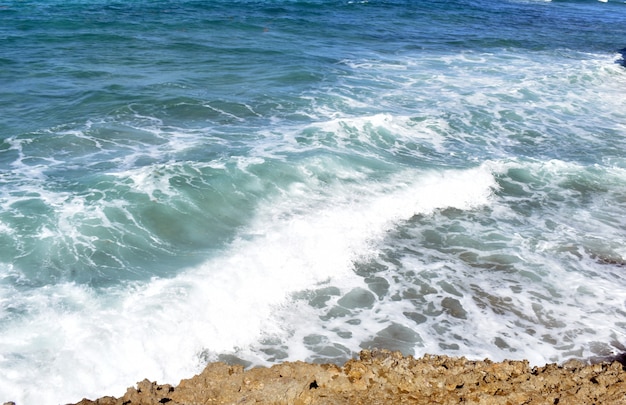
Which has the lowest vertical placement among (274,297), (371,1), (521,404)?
(274,297)

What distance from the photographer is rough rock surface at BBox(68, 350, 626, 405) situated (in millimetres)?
5570

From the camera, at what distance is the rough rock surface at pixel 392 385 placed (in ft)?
18.3

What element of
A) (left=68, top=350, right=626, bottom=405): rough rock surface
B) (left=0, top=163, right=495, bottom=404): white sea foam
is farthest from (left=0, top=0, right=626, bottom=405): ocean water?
(left=68, top=350, right=626, bottom=405): rough rock surface

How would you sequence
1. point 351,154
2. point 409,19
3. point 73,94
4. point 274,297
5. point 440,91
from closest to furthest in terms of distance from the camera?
1. point 274,297
2. point 351,154
3. point 73,94
4. point 440,91
5. point 409,19

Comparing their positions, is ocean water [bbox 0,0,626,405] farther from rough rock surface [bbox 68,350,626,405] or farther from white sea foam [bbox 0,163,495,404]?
rough rock surface [bbox 68,350,626,405]

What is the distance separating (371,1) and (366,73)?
65.1ft

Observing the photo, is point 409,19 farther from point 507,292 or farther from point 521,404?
point 521,404

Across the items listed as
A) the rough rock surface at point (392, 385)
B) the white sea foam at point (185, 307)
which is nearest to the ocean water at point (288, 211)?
the white sea foam at point (185, 307)

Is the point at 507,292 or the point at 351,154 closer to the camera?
the point at 507,292

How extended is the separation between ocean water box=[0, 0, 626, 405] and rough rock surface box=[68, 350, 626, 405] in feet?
3.94

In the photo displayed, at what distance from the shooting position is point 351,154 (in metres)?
13.8

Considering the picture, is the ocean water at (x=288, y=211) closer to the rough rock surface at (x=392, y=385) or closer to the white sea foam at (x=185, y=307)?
the white sea foam at (x=185, y=307)

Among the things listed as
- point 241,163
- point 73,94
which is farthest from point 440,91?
point 73,94

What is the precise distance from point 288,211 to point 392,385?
19.0ft
